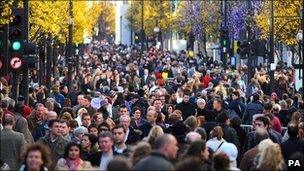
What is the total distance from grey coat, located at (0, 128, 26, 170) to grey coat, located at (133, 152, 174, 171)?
459 cm

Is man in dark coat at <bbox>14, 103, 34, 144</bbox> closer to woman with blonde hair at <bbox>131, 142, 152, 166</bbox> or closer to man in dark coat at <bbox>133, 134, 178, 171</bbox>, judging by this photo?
woman with blonde hair at <bbox>131, 142, 152, 166</bbox>

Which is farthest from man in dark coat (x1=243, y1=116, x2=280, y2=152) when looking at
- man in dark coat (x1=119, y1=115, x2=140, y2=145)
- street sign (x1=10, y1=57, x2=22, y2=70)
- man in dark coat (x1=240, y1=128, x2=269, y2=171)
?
street sign (x1=10, y1=57, x2=22, y2=70)

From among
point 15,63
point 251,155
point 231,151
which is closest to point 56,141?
point 231,151

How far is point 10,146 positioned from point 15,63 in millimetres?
9296

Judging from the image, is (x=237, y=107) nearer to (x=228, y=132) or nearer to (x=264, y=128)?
(x=228, y=132)

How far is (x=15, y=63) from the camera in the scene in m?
26.8

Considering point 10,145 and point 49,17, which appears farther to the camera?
point 49,17

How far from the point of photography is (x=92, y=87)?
41.4 metres

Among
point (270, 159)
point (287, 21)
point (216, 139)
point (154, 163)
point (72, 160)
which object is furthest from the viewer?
point (287, 21)

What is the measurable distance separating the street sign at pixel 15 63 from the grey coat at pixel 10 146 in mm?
8926

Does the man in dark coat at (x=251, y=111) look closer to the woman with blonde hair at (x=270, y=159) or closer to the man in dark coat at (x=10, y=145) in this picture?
the man in dark coat at (x=10, y=145)

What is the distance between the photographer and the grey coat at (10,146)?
17.6 metres

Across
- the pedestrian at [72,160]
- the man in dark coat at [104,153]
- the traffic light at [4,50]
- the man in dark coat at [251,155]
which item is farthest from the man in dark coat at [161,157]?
the traffic light at [4,50]

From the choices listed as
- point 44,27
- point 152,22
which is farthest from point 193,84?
point 152,22
